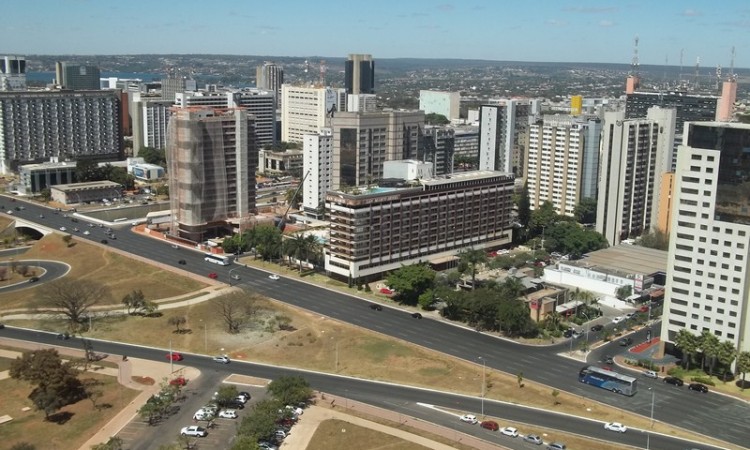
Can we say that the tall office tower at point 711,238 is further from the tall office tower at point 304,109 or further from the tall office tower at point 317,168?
the tall office tower at point 304,109

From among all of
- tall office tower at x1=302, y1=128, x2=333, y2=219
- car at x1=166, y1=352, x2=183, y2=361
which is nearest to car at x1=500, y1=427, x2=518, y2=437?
car at x1=166, y1=352, x2=183, y2=361

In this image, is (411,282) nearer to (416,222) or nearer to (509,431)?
(416,222)

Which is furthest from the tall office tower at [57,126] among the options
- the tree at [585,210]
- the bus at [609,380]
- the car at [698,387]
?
the car at [698,387]

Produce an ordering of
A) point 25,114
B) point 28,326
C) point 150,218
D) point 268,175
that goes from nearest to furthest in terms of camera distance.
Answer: point 28,326, point 150,218, point 25,114, point 268,175

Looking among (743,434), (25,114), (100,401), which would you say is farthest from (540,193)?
(25,114)

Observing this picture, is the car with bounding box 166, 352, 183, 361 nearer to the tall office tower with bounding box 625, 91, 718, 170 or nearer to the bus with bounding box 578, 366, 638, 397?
the bus with bounding box 578, 366, 638, 397

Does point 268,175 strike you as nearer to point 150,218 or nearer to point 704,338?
point 150,218
